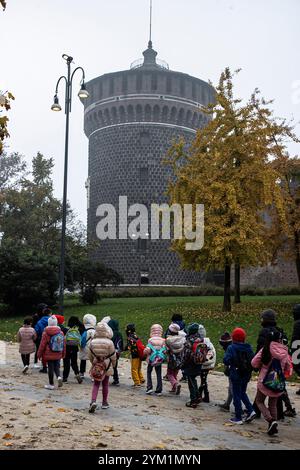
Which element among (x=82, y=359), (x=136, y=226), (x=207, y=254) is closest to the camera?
(x=82, y=359)

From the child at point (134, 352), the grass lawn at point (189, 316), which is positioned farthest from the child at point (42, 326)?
the grass lawn at point (189, 316)

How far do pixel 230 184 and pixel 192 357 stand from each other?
12963 mm

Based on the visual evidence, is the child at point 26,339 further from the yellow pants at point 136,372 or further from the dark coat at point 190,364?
the dark coat at point 190,364

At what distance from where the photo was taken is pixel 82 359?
11.4m

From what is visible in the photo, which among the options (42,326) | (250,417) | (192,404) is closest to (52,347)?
(42,326)

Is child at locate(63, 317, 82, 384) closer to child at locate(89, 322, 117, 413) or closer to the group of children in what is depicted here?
the group of children

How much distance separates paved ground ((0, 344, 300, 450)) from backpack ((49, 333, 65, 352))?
0.78 meters

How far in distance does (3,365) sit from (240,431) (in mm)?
7714

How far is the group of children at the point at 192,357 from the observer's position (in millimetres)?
7660

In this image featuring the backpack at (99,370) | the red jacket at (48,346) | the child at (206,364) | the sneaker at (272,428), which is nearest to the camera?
the sneaker at (272,428)

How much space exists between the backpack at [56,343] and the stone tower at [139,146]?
3485cm
